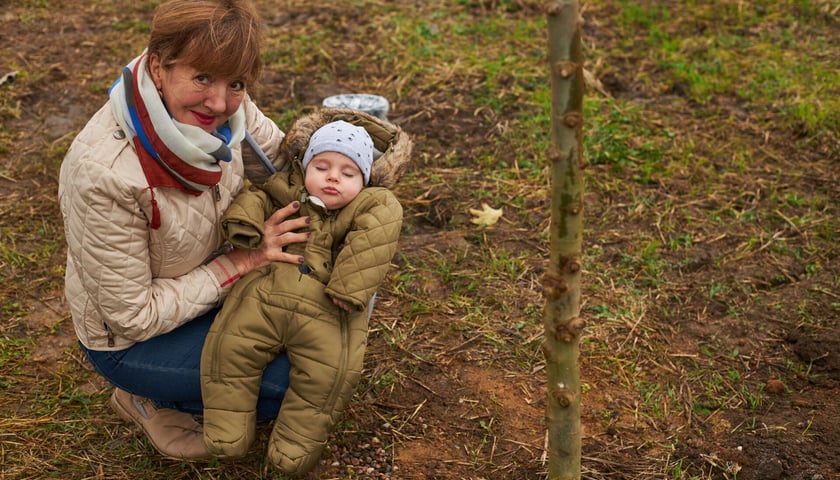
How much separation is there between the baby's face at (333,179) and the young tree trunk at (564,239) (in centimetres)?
92

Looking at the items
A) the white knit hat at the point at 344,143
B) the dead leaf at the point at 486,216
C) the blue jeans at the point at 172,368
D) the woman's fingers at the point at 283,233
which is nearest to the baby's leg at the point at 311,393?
the blue jeans at the point at 172,368

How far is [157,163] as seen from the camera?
2.70 m

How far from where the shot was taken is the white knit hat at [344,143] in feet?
9.71

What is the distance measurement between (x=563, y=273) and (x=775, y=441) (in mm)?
1453

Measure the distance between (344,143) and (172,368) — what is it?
102 cm

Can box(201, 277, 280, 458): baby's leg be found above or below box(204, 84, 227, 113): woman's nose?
below

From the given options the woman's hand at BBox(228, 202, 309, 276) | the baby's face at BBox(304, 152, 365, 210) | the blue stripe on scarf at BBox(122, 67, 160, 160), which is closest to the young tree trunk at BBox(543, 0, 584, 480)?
the baby's face at BBox(304, 152, 365, 210)

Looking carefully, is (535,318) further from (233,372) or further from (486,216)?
(233,372)

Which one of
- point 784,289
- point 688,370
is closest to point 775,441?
point 688,370

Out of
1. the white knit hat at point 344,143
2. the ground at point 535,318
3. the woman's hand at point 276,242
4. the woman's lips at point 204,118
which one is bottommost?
the ground at point 535,318

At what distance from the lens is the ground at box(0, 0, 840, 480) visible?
3.21 metres

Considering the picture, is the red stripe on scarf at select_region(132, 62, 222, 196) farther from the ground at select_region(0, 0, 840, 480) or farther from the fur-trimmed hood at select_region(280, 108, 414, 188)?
the ground at select_region(0, 0, 840, 480)

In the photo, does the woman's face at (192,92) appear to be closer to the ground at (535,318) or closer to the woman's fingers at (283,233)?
the woman's fingers at (283,233)

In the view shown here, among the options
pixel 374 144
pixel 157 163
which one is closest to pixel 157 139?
pixel 157 163
